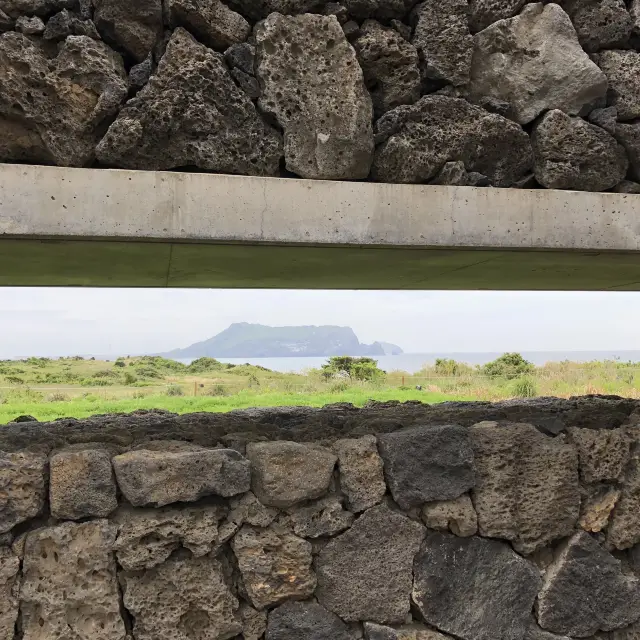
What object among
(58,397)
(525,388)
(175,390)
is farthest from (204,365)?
(525,388)

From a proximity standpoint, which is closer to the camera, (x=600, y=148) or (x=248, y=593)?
(x=248, y=593)

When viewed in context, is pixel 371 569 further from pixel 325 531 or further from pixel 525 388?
pixel 525 388

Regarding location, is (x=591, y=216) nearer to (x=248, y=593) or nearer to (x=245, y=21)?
(x=245, y=21)

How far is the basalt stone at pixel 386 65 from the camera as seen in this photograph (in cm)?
252

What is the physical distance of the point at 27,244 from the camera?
2203 millimetres

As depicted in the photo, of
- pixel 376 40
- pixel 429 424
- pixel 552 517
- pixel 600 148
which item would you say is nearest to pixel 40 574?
pixel 429 424

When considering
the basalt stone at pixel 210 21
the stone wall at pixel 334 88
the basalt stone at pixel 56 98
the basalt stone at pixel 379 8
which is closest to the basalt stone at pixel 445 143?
the stone wall at pixel 334 88

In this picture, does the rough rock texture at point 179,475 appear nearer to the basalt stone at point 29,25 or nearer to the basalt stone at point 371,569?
the basalt stone at point 371,569

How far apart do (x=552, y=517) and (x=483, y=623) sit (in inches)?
21.2

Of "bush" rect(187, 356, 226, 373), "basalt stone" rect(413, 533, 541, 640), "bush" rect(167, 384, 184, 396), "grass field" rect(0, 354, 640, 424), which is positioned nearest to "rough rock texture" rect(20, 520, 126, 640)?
"basalt stone" rect(413, 533, 541, 640)

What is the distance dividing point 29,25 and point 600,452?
9.59 ft

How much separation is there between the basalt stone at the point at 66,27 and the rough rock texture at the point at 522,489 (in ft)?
7.37

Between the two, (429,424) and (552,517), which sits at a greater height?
(429,424)

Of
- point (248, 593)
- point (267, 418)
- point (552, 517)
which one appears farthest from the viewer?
point (267, 418)
